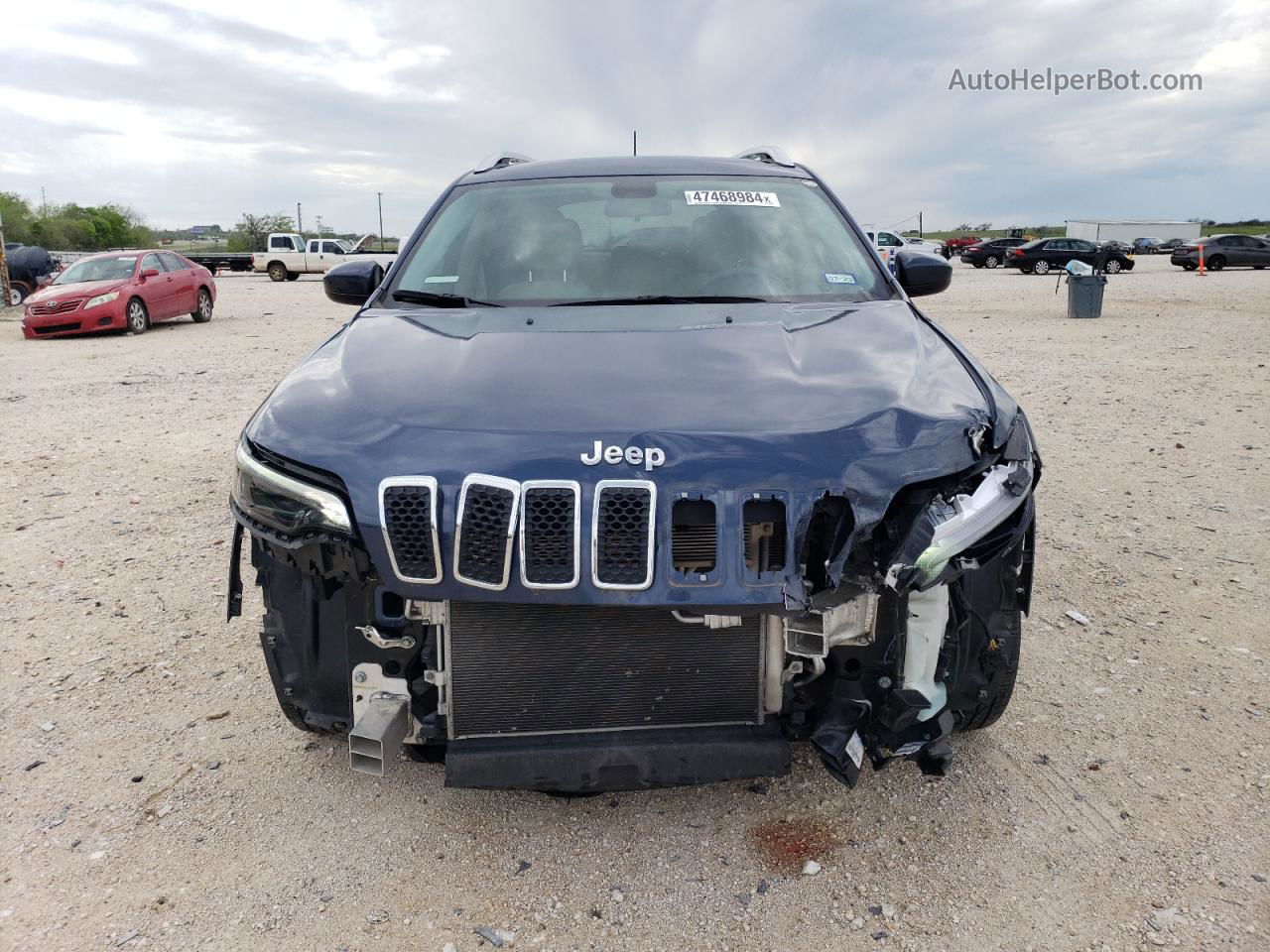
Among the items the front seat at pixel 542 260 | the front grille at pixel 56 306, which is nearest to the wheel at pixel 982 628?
the front seat at pixel 542 260

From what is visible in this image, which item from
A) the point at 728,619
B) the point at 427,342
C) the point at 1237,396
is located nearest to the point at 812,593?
the point at 728,619

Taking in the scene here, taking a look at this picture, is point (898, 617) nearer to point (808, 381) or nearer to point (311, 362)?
point (808, 381)

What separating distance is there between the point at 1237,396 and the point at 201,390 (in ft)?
32.5

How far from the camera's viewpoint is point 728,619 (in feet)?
7.38

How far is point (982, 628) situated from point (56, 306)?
16667 millimetres

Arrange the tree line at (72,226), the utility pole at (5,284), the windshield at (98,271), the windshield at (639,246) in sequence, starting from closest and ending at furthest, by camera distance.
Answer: the windshield at (639,246), the windshield at (98,271), the utility pole at (5,284), the tree line at (72,226)

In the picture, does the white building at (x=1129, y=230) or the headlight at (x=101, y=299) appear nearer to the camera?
the headlight at (x=101, y=299)

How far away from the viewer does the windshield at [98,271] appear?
53.5 ft

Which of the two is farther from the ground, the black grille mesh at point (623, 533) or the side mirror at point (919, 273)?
the side mirror at point (919, 273)

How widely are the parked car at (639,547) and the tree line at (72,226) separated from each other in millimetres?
71216

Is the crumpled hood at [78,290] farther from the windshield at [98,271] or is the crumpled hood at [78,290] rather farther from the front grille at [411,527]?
the front grille at [411,527]

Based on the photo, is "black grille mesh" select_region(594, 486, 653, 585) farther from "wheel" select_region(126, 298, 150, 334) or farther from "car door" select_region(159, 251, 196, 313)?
"car door" select_region(159, 251, 196, 313)

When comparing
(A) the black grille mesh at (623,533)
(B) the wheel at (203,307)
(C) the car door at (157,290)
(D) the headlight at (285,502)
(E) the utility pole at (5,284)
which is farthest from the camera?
(E) the utility pole at (5,284)

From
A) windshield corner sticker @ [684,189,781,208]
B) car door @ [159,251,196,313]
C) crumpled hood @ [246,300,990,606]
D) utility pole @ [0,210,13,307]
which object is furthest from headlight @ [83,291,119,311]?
crumpled hood @ [246,300,990,606]
